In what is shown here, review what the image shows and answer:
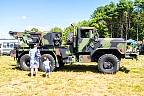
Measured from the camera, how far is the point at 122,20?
72875 millimetres

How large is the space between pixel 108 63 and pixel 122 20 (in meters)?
56.4

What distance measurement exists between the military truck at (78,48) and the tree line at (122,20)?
46726mm

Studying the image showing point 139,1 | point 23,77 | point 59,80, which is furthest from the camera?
point 139,1

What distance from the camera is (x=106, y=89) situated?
12.9 meters

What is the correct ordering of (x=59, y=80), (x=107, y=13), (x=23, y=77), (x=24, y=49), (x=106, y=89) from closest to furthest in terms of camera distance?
(x=106, y=89) < (x=59, y=80) < (x=23, y=77) < (x=24, y=49) < (x=107, y=13)

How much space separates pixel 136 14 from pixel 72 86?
58716mm

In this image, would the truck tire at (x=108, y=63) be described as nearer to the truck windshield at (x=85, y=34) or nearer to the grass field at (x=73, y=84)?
the grass field at (x=73, y=84)

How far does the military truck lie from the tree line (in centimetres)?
4673

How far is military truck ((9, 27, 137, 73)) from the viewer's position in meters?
17.5

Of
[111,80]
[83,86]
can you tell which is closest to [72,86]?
[83,86]

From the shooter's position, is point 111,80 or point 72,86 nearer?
point 72,86

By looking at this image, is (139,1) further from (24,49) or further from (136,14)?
(24,49)

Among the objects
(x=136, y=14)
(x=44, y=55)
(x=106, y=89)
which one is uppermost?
(x=136, y=14)

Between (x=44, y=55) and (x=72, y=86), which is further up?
(x=44, y=55)
